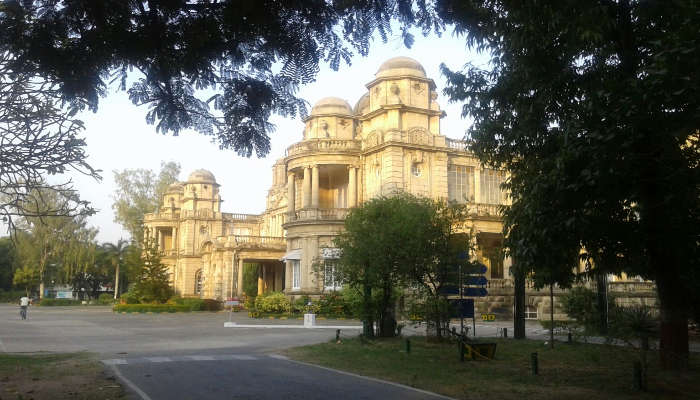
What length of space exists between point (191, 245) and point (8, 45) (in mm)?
59332

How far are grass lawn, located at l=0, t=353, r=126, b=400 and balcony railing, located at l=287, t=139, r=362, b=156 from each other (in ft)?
80.9

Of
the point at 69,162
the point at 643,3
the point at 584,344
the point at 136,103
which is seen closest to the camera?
the point at 136,103

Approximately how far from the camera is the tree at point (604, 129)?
32.1 feet

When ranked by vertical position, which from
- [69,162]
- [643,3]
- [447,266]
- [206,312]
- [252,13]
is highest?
[643,3]

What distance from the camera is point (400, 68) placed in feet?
126

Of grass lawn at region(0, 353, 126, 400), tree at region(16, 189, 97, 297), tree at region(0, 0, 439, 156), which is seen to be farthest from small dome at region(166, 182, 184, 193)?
tree at region(0, 0, 439, 156)

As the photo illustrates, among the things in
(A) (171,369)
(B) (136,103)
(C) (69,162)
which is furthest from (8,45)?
(A) (171,369)

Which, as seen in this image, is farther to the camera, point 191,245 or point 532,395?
point 191,245

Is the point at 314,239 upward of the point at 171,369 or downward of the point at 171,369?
upward

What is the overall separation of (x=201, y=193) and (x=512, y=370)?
55.8 metres

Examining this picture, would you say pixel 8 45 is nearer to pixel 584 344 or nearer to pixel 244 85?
pixel 244 85

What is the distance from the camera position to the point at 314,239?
38656 mm

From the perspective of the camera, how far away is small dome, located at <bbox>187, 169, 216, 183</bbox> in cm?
6606

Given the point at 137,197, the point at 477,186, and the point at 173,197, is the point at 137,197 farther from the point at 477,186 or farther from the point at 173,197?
the point at 477,186
